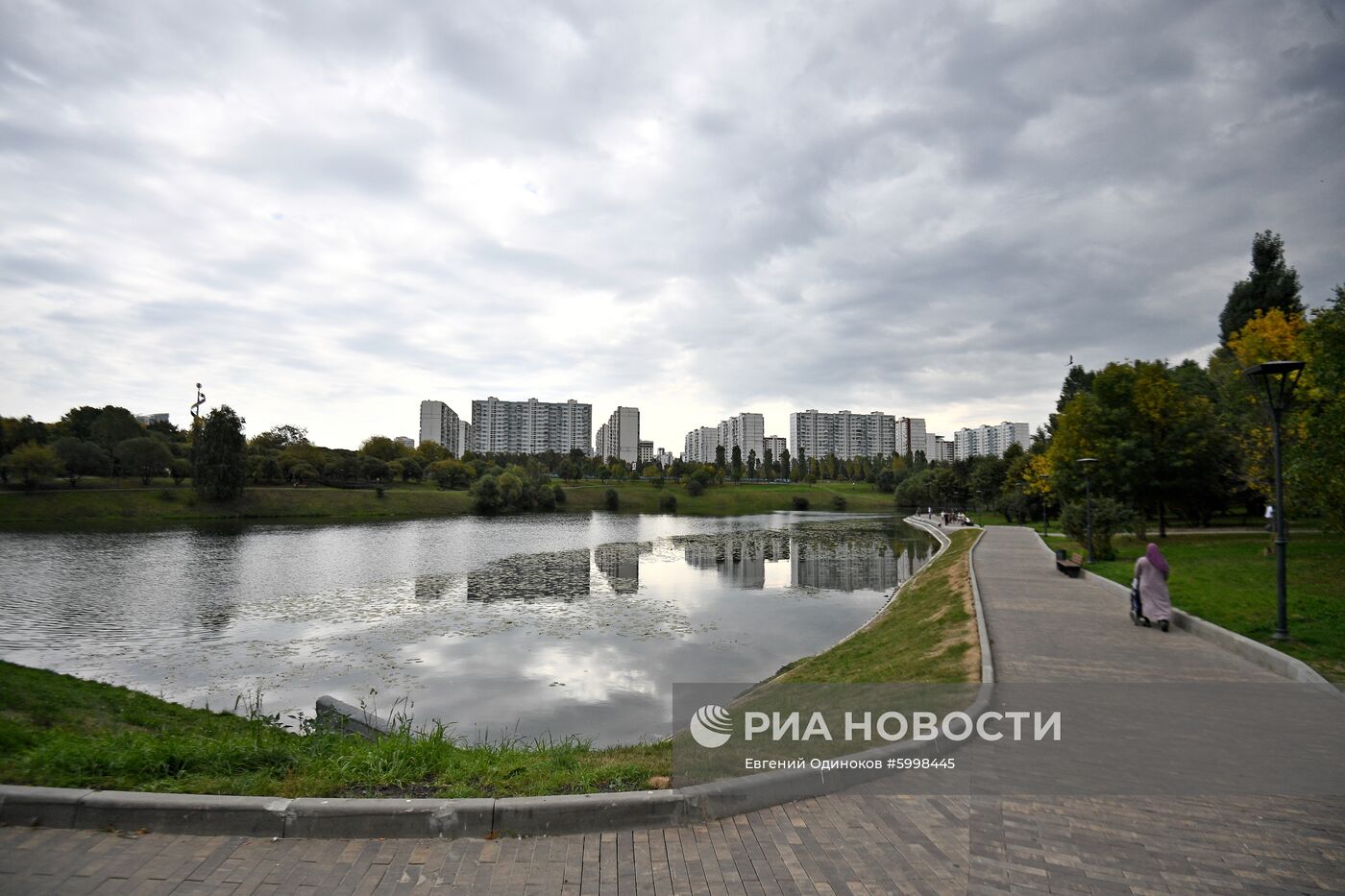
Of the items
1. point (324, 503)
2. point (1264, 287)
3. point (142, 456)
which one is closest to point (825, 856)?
point (1264, 287)

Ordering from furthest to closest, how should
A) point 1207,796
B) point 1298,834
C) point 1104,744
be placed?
point 1104,744 → point 1207,796 → point 1298,834

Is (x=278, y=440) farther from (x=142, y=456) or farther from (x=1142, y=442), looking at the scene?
(x=1142, y=442)

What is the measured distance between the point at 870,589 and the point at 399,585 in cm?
1860

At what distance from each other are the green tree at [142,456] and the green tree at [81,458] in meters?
1.44

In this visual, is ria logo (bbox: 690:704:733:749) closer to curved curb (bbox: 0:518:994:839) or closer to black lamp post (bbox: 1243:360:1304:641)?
curved curb (bbox: 0:518:994:839)

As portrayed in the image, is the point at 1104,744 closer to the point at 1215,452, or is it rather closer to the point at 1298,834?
the point at 1298,834

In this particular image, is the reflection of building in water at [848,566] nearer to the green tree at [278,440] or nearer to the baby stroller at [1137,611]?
the baby stroller at [1137,611]

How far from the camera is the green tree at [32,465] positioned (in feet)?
193

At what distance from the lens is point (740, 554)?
40156mm

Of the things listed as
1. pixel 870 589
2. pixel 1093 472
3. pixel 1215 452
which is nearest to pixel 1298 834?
pixel 870 589

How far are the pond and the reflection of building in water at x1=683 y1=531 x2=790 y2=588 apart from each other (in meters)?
0.33

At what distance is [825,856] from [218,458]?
74.3 meters

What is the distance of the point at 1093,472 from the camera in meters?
30.0

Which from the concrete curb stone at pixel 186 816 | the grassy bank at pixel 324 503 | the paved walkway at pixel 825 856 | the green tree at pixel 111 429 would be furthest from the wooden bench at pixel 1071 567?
the green tree at pixel 111 429
